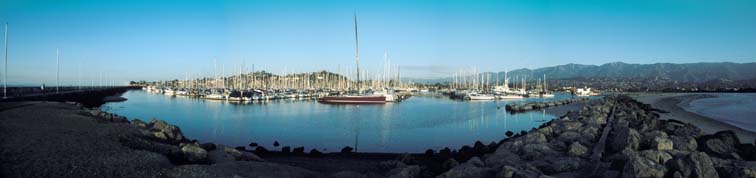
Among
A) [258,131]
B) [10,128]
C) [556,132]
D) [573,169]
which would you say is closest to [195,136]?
[258,131]

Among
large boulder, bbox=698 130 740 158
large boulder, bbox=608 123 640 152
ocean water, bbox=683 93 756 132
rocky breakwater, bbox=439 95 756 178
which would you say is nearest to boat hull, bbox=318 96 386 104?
ocean water, bbox=683 93 756 132

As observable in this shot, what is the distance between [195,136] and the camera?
21516 millimetres

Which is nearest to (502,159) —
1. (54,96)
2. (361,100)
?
(361,100)

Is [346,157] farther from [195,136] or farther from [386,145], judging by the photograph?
[195,136]

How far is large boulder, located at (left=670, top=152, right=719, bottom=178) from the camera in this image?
→ 634 cm

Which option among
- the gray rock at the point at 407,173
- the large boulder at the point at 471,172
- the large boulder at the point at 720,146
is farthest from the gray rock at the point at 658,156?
the gray rock at the point at 407,173

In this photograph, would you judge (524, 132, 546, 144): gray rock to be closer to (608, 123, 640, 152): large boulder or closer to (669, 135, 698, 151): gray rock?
(608, 123, 640, 152): large boulder

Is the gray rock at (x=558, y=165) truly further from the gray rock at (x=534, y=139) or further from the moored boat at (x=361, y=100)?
the moored boat at (x=361, y=100)

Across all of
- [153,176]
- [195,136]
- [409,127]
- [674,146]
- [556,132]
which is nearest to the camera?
[153,176]

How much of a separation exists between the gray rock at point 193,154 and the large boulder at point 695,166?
9.21 metres

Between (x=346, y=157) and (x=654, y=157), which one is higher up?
(x=654, y=157)

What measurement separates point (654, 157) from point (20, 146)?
12.4 metres

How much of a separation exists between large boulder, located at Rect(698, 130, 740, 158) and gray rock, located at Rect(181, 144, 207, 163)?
1135 centimetres

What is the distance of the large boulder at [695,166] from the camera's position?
20.8 feet
